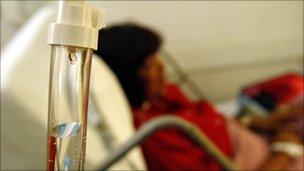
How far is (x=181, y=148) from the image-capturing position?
3.59 ft

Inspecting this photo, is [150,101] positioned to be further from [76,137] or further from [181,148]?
[76,137]

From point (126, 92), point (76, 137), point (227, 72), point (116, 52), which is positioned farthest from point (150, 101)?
point (76, 137)

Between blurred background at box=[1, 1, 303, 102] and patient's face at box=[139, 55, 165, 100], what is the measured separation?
0.28 ft

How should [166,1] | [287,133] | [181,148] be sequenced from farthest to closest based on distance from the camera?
[287,133], [181,148], [166,1]

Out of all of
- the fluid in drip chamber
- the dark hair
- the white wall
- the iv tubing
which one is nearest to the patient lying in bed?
the dark hair

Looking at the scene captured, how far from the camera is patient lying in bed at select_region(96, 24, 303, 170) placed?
1.08 meters

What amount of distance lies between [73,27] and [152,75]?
95 cm

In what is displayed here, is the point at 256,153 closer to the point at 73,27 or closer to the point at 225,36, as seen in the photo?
the point at 225,36

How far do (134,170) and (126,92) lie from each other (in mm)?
562

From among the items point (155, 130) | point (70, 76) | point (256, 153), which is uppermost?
point (70, 76)

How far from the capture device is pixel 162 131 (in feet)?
3.47

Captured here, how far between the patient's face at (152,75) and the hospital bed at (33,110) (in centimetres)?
43

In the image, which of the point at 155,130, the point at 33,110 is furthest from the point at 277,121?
the point at 33,110

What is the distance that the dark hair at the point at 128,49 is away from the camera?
3.82 ft
